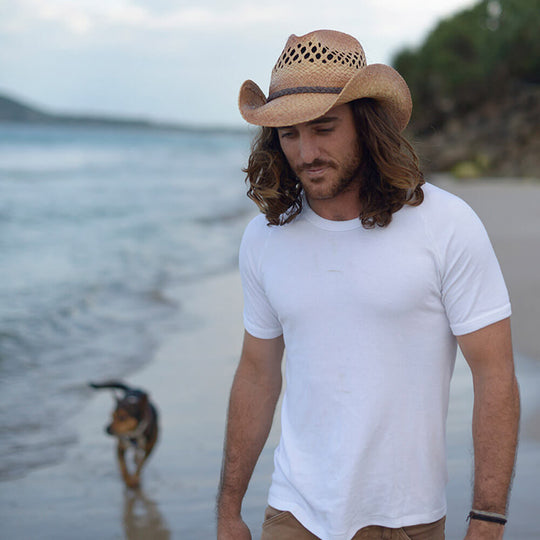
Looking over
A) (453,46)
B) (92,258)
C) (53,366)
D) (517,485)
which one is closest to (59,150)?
(453,46)

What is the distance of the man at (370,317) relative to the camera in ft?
6.66

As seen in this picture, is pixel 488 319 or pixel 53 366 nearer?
pixel 488 319

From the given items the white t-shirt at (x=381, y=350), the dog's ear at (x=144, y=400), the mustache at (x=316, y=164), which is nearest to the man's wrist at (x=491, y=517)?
the white t-shirt at (x=381, y=350)

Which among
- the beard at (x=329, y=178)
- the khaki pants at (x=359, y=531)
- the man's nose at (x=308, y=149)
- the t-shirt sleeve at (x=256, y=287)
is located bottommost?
the khaki pants at (x=359, y=531)

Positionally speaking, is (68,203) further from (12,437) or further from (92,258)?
(12,437)

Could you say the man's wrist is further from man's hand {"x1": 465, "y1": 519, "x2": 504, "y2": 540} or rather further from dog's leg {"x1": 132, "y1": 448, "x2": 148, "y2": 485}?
dog's leg {"x1": 132, "y1": 448, "x2": 148, "y2": 485}

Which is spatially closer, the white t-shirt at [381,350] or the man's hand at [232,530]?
the white t-shirt at [381,350]

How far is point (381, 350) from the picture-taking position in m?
2.07

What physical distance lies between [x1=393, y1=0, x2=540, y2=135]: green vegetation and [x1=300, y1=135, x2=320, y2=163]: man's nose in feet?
105

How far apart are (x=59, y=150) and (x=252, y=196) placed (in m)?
56.3

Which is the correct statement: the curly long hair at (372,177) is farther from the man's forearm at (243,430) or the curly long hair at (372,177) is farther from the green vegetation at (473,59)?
the green vegetation at (473,59)

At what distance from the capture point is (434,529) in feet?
7.02

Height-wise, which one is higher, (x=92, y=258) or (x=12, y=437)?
(x=92, y=258)

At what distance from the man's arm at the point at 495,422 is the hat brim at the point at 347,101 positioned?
0.70 meters
